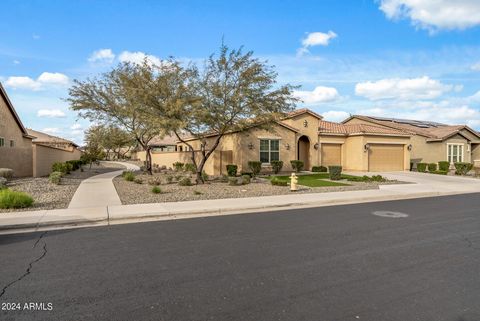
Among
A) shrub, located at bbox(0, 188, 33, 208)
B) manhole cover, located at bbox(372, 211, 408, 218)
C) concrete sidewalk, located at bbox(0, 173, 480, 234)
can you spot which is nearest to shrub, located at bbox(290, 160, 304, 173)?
concrete sidewalk, located at bbox(0, 173, 480, 234)

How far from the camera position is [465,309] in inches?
163

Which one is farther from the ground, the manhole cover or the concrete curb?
the concrete curb

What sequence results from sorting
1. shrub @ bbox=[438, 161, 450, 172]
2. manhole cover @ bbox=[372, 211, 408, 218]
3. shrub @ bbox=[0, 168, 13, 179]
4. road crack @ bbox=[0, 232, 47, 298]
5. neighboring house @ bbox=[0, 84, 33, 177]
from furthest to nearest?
1. shrub @ bbox=[438, 161, 450, 172]
2. neighboring house @ bbox=[0, 84, 33, 177]
3. shrub @ bbox=[0, 168, 13, 179]
4. manhole cover @ bbox=[372, 211, 408, 218]
5. road crack @ bbox=[0, 232, 47, 298]

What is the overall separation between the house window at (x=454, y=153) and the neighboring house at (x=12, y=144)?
126ft

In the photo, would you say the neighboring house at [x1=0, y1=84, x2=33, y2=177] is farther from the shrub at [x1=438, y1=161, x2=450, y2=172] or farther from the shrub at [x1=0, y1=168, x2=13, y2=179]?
the shrub at [x1=438, y1=161, x2=450, y2=172]

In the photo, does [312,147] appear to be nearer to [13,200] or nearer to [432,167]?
[432,167]

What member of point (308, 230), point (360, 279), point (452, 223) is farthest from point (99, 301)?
point (452, 223)

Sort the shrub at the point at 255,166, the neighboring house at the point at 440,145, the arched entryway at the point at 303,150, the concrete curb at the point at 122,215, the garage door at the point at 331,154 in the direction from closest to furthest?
1. the concrete curb at the point at 122,215
2. the shrub at the point at 255,166
3. the arched entryway at the point at 303,150
4. the garage door at the point at 331,154
5. the neighboring house at the point at 440,145

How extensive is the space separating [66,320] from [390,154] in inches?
1267

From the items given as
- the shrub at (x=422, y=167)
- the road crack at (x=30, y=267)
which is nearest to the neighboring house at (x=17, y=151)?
the road crack at (x=30, y=267)

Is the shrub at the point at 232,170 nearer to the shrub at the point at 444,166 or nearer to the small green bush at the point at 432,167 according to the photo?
the small green bush at the point at 432,167

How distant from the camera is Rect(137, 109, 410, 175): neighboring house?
2575 cm

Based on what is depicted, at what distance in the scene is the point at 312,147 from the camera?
2922 centimetres

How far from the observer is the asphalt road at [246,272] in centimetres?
411
